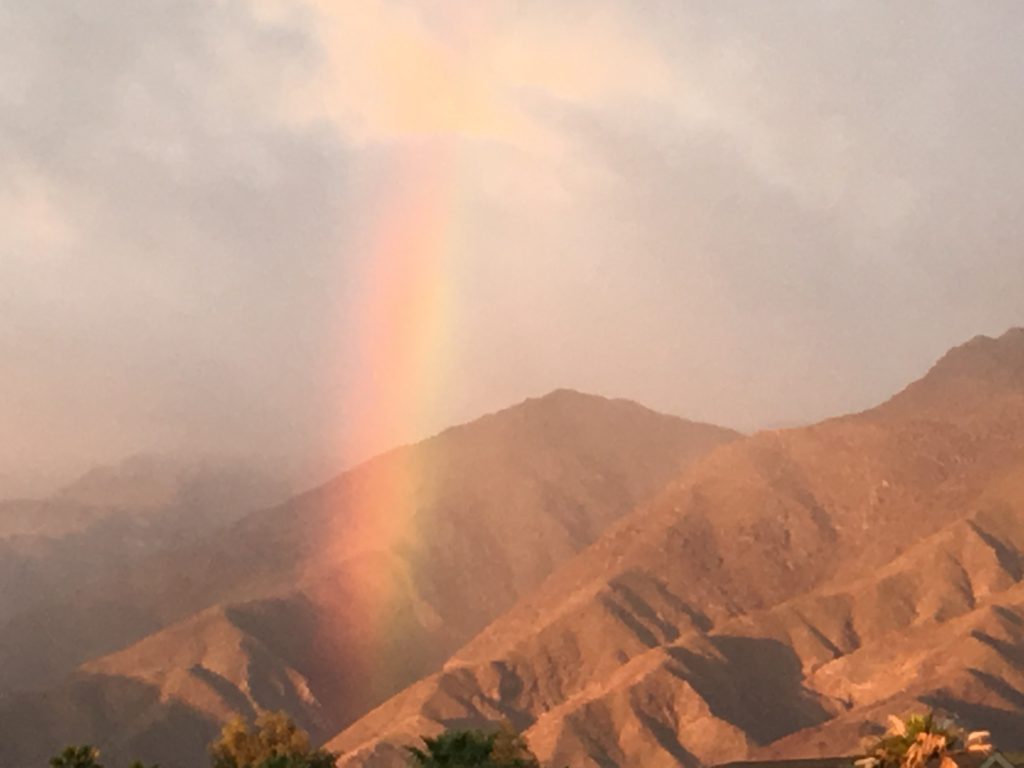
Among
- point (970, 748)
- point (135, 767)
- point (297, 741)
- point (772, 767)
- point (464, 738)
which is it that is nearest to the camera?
point (970, 748)

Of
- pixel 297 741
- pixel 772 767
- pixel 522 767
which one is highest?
pixel 297 741

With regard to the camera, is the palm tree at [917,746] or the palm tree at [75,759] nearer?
the palm tree at [917,746]

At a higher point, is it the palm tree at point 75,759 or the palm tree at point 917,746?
the palm tree at point 75,759

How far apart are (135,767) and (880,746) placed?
122 ft

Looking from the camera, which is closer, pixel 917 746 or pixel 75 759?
pixel 917 746

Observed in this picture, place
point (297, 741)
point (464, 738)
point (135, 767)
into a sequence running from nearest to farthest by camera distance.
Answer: point (464, 738), point (135, 767), point (297, 741)

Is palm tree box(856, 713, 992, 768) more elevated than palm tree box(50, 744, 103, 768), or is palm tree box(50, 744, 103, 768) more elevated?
palm tree box(50, 744, 103, 768)

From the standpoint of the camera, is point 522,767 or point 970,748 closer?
point 970,748

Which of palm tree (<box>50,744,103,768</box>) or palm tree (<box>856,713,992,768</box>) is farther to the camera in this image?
palm tree (<box>50,744,103,768</box>)

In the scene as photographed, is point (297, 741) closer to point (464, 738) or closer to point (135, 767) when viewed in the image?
point (135, 767)

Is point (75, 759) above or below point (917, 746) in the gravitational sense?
above

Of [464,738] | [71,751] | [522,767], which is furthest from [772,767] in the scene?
[71,751]

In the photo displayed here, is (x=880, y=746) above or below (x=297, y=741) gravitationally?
below

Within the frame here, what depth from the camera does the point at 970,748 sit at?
40750 mm
